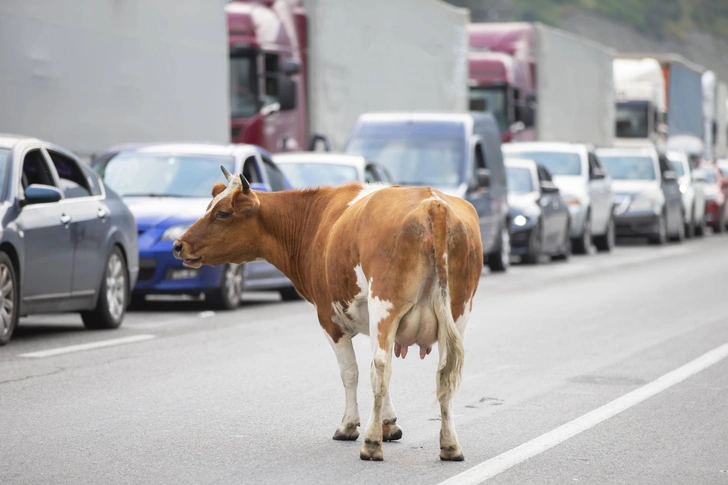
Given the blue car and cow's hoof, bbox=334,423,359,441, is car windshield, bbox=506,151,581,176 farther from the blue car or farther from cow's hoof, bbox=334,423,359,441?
cow's hoof, bbox=334,423,359,441

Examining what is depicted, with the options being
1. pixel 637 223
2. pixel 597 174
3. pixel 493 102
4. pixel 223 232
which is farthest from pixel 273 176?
pixel 493 102

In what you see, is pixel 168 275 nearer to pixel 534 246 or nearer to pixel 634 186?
pixel 534 246

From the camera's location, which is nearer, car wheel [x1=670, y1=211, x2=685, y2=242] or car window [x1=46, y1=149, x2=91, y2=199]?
car window [x1=46, y1=149, x2=91, y2=199]

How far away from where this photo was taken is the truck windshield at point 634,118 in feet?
162

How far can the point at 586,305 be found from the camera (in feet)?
57.4

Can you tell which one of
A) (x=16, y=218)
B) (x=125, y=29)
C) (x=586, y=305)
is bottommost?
(x=586, y=305)

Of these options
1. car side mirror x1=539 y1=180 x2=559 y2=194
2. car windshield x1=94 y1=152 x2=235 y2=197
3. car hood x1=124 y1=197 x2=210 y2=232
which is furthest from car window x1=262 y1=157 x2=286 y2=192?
car side mirror x1=539 y1=180 x2=559 y2=194

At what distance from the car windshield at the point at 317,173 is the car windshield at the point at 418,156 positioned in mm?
2126

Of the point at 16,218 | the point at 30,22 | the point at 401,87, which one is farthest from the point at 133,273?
the point at 401,87

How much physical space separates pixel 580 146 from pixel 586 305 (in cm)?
1345

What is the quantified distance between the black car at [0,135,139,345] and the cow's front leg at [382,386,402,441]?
16.0 feet

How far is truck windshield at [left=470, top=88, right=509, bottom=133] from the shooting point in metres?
36.4

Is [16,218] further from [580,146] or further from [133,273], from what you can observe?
[580,146]

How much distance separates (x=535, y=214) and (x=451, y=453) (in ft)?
60.3
